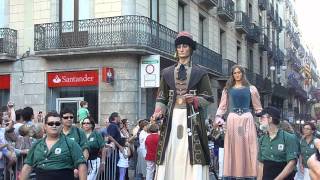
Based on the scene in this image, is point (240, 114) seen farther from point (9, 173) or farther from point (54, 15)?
point (54, 15)

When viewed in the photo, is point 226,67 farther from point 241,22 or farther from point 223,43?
point 241,22

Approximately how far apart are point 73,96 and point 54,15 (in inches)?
131

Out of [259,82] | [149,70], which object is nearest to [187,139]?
[149,70]

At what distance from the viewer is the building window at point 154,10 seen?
2327 cm

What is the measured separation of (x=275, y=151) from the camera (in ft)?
24.6

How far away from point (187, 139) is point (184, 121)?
21cm

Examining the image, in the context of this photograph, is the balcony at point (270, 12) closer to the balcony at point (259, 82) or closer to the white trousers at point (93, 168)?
the balcony at point (259, 82)

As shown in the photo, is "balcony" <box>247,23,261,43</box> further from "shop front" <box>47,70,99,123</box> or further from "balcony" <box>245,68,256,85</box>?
"shop front" <box>47,70,99,123</box>

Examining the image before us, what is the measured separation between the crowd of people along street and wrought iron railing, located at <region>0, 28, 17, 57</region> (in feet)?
40.4

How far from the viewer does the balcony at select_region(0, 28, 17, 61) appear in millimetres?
22781

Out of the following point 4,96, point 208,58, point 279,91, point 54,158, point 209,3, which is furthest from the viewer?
point 279,91

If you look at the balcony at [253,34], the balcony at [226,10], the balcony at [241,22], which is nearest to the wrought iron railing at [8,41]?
the balcony at [226,10]

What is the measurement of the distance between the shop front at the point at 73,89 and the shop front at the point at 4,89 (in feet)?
6.54

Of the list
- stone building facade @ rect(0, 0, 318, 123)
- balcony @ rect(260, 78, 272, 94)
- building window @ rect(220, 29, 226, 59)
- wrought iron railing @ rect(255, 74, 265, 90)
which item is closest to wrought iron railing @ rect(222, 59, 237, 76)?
building window @ rect(220, 29, 226, 59)
